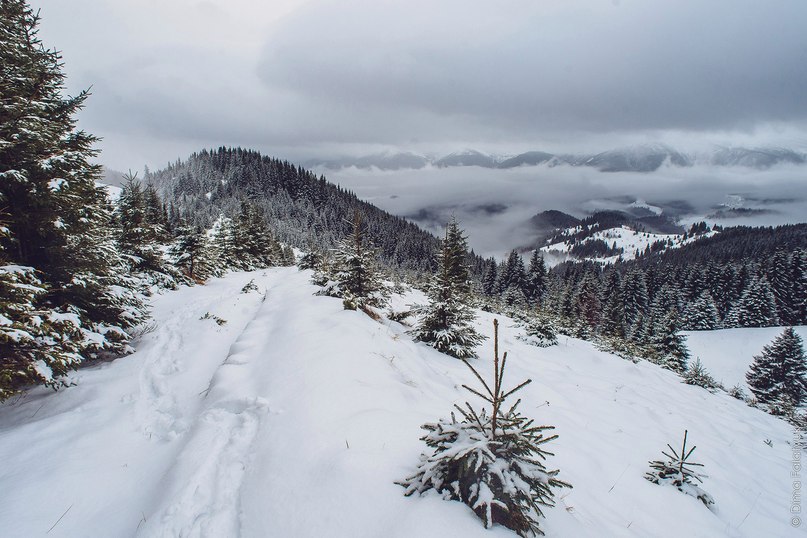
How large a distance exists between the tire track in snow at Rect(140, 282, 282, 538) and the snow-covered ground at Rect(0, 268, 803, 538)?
21 millimetres

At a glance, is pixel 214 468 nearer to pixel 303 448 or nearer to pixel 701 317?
pixel 303 448

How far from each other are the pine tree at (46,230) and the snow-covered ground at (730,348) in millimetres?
51160

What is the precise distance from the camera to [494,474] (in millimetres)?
3188

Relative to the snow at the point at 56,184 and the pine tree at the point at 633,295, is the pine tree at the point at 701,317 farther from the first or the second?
the snow at the point at 56,184

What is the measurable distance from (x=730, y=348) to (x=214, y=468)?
64385 mm

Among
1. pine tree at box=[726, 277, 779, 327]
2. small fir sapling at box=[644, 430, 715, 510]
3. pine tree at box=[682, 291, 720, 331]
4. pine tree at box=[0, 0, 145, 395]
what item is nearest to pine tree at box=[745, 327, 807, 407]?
pine tree at box=[682, 291, 720, 331]

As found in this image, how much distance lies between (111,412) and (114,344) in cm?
309

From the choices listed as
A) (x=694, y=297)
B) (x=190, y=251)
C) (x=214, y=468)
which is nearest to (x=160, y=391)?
(x=214, y=468)

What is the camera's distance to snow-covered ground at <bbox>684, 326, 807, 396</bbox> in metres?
39.0

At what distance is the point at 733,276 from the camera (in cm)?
7125

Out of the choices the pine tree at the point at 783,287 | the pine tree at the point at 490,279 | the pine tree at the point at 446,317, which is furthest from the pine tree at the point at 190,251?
the pine tree at the point at 783,287

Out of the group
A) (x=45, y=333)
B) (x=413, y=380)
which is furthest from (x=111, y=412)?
(x=413, y=380)

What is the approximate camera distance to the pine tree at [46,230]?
240 inches

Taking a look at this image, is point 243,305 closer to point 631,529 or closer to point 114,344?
point 114,344
